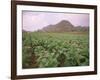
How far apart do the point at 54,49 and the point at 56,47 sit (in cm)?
3

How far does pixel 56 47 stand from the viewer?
185 cm

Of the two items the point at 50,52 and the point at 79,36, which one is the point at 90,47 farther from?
the point at 50,52

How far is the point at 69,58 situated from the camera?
74.4 inches

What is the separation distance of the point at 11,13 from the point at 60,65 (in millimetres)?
659

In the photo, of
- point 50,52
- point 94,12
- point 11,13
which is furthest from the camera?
point 94,12

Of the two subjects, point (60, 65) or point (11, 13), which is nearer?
point (11, 13)

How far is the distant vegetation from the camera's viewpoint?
5.85ft

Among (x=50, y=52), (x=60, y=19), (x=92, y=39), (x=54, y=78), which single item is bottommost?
(x=54, y=78)

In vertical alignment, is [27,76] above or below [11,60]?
below

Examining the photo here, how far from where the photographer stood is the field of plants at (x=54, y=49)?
1.78 meters

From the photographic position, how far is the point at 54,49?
72.8 inches

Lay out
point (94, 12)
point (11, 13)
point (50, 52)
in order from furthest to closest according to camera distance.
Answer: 1. point (94, 12)
2. point (50, 52)
3. point (11, 13)

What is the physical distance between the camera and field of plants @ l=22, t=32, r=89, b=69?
5.84 feet

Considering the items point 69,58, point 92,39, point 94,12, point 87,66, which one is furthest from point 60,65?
point 94,12
